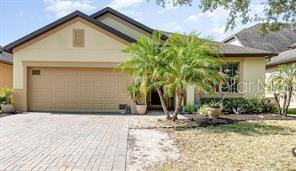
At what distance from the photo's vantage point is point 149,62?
12.1m

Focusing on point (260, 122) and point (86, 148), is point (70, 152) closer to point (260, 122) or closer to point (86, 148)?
point (86, 148)

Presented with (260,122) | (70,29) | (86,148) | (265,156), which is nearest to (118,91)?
(70,29)

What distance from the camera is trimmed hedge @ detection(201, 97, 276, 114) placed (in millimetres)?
16109

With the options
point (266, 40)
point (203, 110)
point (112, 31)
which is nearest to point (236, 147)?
point (203, 110)

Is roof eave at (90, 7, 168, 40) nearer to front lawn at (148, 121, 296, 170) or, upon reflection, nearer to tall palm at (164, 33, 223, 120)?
tall palm at (164, 33, 223, 120)

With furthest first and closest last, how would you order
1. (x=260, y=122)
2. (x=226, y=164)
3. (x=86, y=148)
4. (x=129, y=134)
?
(x=260, y=122), (x=129, y=134), (x=86, y=148), (x=226, y=164)

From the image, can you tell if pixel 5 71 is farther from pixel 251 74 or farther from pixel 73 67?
pixel 251 74

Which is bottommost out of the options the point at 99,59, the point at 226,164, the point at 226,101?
the point at 226,164

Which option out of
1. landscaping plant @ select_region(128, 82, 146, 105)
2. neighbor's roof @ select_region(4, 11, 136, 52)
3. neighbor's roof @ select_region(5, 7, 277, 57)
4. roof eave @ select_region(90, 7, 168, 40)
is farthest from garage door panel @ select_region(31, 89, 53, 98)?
roof eave @ select_region(90, 7, 168, 40)

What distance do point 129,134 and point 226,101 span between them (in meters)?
8.05

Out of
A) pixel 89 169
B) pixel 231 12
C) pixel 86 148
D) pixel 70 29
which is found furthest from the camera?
pixel 70 29

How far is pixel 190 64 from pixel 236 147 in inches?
170

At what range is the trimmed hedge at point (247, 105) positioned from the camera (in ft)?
52.9

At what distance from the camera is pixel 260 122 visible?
1299cm
